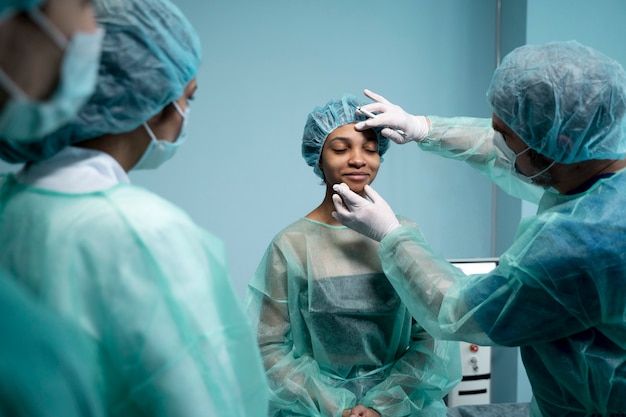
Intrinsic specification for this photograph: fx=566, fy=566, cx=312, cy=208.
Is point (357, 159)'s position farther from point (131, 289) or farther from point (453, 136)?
point (131, 289)

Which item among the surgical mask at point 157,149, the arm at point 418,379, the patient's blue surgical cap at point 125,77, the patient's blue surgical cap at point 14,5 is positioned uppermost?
the patient's blue surgical cap at point 14,5

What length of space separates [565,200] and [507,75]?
33 cm

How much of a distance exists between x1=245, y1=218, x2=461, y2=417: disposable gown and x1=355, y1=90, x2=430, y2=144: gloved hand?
1.13 ft

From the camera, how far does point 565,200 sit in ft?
4.46

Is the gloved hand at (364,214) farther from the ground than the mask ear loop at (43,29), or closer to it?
closer to it

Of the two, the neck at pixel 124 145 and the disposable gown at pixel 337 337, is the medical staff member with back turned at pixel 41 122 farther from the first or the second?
the disposable gown at pixel 337 337

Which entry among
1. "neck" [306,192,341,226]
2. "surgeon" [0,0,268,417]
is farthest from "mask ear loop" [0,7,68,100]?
"neck" [306,192,341,226]

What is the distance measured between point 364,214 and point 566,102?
58 cm

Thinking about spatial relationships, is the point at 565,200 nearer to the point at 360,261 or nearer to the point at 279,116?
the point at 360,261

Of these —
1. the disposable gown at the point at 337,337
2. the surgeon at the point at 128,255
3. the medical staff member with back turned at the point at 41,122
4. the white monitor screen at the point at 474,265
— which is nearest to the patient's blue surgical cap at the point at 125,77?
the surgeon at the point at 128,255

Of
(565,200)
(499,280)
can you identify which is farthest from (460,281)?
(565,200)

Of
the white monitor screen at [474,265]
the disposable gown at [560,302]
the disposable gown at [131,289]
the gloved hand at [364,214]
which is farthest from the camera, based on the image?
the white monitor screen at [474,265]

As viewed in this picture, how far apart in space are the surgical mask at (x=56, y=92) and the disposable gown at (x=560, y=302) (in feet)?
3.19

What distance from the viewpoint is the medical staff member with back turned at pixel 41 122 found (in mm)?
589
